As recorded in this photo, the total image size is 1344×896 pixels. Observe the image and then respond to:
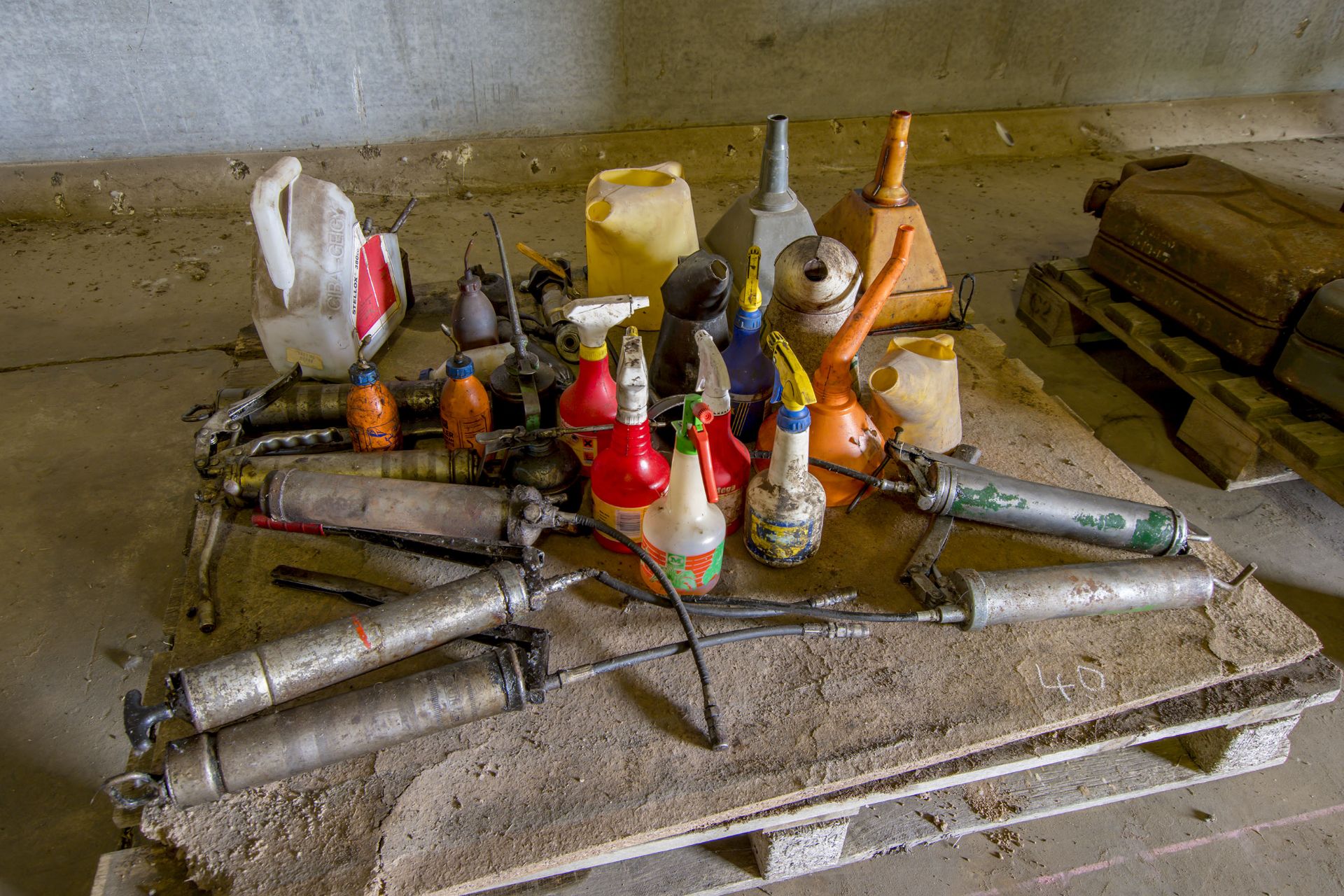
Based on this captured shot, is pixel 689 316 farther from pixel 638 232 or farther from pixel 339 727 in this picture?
pixel 339 727

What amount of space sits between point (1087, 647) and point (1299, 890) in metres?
0.63

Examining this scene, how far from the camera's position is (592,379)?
1325mm

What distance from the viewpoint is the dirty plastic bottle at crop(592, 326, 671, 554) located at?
119 centimetres

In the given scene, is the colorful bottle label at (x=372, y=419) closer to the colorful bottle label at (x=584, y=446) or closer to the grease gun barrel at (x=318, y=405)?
the grease gun barrel at (x=318, y=405)

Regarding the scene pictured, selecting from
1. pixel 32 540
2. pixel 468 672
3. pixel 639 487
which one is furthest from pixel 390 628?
pixel 32 540

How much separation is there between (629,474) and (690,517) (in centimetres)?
14

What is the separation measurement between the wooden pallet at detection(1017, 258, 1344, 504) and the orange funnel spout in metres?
1.26

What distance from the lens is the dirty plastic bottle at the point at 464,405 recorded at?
138cm

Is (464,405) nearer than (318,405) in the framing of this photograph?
Yes

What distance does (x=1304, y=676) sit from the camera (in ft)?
4.03

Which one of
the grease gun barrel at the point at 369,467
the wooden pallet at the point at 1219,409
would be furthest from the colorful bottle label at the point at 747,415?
the wooden pallet at the point at 1219,409

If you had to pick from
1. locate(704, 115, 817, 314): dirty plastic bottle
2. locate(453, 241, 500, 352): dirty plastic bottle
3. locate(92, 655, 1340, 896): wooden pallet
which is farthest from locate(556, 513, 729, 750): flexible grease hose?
locate(704, 115, 817, 314): dirty plastic bottle

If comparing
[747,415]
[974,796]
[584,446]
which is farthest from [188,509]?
[974,796]

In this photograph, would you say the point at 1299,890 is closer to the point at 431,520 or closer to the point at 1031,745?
the point at 1031,745
